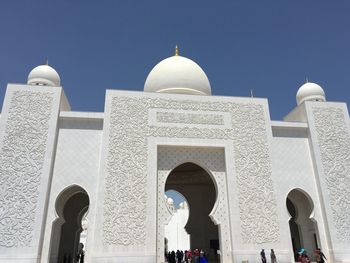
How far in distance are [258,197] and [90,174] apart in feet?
13.8

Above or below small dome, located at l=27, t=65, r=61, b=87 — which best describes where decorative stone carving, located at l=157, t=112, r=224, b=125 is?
below

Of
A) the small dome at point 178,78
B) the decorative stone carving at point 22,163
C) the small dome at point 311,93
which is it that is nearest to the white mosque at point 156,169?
the decorative stone carving at point 22,163

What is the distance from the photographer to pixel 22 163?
6844 mm

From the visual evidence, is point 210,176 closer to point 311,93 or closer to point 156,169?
point 156,169

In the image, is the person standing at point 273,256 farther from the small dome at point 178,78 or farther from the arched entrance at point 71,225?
the arched entrance at point 71,225

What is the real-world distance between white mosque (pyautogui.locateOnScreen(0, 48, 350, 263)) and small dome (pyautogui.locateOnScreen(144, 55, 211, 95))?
1353mm

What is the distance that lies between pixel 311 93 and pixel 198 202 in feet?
18.5

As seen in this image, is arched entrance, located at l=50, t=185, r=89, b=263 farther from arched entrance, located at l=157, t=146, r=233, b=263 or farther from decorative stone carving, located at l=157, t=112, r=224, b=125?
decorative stone carving, located at l=157, t=112, r=224, b=125

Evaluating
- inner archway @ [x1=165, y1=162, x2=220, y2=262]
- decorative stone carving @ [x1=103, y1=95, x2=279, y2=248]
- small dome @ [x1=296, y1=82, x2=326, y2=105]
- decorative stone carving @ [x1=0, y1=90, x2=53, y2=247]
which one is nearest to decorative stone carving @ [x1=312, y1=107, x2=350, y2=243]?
small dome @ [x1=296, y1=82, x2=326, y2=105]

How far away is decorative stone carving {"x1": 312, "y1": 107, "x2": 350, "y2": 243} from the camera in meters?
7.45

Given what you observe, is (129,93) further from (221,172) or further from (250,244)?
(250,244)

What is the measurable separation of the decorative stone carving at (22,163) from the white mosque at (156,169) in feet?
0.07

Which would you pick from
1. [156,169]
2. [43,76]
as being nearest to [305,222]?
[156,169]

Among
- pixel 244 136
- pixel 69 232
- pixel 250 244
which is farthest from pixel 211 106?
pixel 69 232
